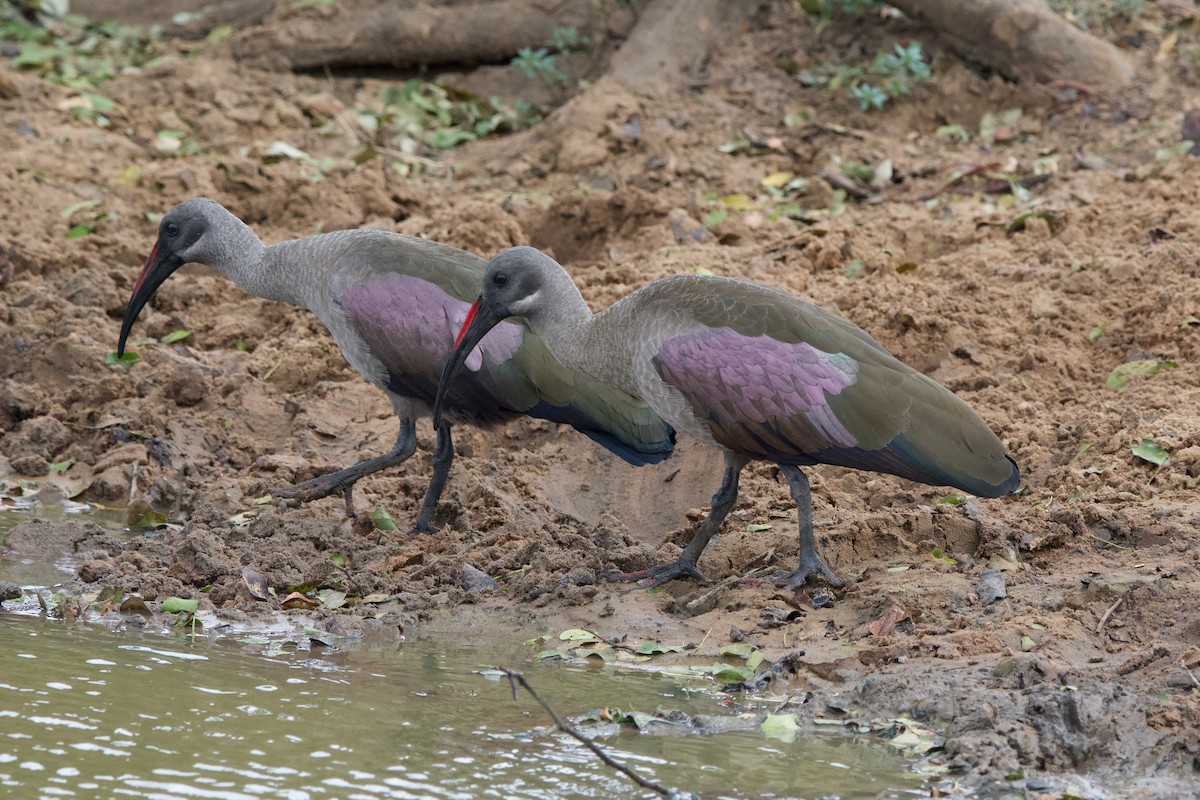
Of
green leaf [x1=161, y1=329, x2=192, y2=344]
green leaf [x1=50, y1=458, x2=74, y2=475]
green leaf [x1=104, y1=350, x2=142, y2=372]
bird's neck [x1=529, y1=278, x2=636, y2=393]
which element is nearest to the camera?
bird's neck [x1=529, y1=278, x2=636, y2=393]

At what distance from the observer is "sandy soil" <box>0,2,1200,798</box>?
199 inches

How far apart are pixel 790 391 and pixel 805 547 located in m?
0.59

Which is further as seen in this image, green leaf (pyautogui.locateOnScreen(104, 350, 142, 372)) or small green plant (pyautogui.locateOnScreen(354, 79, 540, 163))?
small green plant (pyautogui.locateOnScreen(354, 79, 540, 163))

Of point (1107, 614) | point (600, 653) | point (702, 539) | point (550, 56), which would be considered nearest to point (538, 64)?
point (550, 56)

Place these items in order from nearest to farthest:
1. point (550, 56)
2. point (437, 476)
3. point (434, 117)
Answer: point (437, 476), point (434, 117), point (550, 56)

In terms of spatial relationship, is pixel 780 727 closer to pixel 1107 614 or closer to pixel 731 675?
pixel 731 675

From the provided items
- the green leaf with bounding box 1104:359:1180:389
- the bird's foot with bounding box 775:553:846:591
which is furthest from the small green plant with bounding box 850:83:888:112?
the bird's foot with bounding box 775:553:846:591

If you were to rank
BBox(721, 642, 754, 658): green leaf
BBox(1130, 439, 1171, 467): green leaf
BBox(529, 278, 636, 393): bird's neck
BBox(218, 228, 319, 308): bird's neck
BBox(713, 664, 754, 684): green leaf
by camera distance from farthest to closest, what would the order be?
BBox(218, 228, 319, 308): bird's neck → BBox(1130, 439, 1171, 467): green leaf → BBox(529, 278, 636, 393): bird's neck → BBox(721, 642, 754, 658): green leaf → BBox(713, 664, 754, 684): green leaf

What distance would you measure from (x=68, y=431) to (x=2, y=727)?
348 centimetres

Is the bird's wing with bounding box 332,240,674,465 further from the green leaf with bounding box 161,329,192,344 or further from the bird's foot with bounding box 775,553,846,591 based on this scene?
the green leaf with bounding box 161,329,192,344

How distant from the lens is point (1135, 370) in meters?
7.04

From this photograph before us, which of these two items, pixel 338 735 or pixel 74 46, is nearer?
pixel 338 735

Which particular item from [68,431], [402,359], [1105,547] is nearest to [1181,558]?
[1105,547]

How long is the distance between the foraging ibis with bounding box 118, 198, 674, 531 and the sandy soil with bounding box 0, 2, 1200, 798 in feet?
1.12
